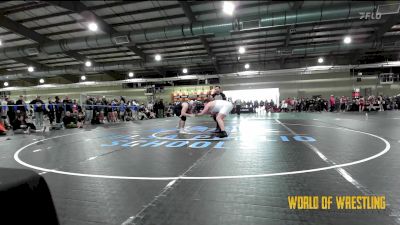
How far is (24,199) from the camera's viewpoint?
97cm

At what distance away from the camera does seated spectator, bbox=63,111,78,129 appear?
10.0 m

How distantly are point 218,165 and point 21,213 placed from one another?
239cm

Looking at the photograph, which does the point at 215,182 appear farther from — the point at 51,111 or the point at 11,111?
the point at 51,111

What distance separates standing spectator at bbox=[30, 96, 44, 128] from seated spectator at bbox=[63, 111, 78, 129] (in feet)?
3.62

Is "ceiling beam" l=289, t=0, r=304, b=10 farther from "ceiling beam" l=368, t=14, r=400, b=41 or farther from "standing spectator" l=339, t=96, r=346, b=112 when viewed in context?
"standing spectator" l=339, t=96, r=346, b=112

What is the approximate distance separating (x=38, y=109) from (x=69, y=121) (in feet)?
4.81

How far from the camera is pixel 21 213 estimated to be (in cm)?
94

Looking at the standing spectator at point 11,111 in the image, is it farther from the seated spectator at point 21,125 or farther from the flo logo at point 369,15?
the flo logo at point 369,15

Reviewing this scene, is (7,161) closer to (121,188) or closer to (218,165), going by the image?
(121,188)

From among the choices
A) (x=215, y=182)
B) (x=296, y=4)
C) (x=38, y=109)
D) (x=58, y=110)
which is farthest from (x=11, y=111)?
(x=296, y=4)

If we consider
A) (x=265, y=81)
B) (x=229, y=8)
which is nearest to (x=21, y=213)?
(x=229, y=8)

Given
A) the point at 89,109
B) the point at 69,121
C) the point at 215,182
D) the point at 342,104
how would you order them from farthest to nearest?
1. the point at 342,104
2. the point at 89,109
3. the point at 69,121
4. the point at 215,182

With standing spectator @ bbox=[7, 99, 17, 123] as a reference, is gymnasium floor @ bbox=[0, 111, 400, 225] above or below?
below

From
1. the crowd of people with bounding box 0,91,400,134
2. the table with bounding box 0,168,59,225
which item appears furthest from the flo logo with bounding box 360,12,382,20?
the crowd of people with bounding box 0,91,400,134
